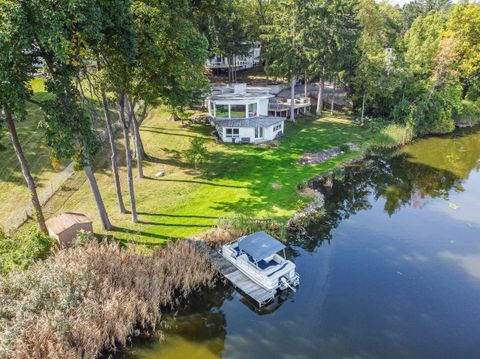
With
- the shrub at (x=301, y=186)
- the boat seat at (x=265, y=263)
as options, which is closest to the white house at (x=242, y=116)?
the shrub at (x=301, y=186)

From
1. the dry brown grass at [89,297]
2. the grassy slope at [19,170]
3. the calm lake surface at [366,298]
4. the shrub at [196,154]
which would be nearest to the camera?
the dry brown grass at [89,297]

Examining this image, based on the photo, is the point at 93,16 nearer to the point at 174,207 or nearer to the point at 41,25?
the point at 41,25

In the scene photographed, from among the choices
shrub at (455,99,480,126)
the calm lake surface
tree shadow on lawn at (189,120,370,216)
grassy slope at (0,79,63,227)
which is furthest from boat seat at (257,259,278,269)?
shrub at (455,99,480,126)

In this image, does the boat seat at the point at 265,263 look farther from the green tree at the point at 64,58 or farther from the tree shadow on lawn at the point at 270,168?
the green tree at the point at 64,58

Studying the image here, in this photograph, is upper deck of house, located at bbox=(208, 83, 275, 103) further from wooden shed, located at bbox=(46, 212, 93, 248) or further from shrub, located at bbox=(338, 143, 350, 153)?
wooden shed, located at bbox=(46, 212, 93, 248)

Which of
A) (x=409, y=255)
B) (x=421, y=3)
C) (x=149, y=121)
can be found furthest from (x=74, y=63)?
(x=421, y=3)

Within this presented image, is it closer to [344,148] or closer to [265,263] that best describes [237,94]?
[344,148]
